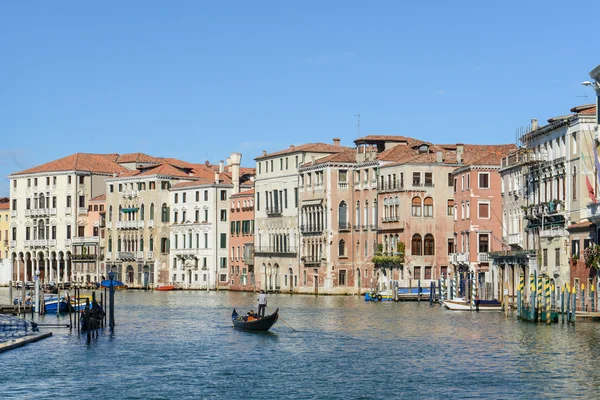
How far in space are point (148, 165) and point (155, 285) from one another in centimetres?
1155

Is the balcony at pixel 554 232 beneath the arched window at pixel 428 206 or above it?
beneath

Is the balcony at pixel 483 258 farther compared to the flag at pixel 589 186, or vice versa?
the balcony at pixel 483 258

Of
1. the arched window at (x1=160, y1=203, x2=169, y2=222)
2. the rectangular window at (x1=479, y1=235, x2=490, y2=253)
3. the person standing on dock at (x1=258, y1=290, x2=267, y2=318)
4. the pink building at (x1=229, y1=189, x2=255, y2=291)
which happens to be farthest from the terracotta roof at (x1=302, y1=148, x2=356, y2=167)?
the person standing on dock at (x1=258, y1=290, x2=267, y2=318)

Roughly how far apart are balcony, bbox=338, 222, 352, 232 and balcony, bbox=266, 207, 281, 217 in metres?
7.88

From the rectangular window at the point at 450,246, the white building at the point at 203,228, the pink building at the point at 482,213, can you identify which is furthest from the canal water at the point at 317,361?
the white building at the point at 203,228

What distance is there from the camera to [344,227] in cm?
8406

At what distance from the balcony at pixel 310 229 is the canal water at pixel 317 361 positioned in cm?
3156

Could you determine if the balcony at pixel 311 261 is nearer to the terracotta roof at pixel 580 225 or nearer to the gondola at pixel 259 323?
the terracotta roof at pixel 580 225

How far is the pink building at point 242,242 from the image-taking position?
95125 millimetres

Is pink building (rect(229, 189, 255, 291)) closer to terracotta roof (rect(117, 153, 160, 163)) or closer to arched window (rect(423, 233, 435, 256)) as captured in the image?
terracotta roof (rect(117, 153, 160, 163))

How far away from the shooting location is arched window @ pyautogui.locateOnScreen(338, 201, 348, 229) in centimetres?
8406

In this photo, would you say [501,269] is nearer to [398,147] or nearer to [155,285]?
[398,147]

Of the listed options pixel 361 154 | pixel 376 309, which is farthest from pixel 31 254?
pixel 376 309

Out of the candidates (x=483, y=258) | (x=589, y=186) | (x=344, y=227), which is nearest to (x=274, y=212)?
(x=344, y=227)
